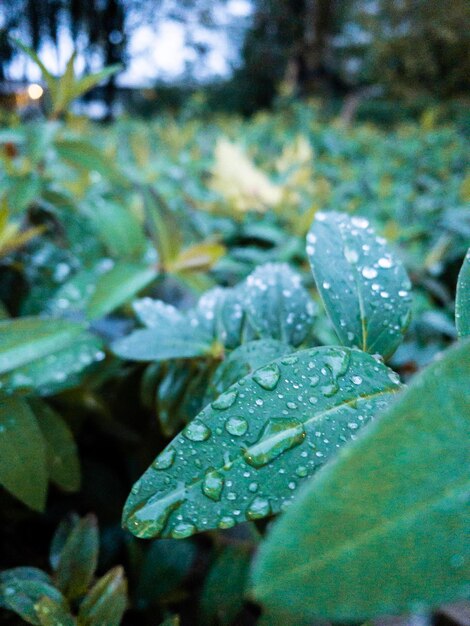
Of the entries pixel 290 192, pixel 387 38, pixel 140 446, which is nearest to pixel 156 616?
pixel 140 446

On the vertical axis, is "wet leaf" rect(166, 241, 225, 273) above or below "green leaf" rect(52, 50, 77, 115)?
below

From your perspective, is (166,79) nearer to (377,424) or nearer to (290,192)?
(290,192)

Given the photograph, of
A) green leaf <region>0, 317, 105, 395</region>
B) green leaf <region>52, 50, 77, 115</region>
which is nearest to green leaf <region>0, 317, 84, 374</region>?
green leaf <region>0, 317, 105, 395</region>

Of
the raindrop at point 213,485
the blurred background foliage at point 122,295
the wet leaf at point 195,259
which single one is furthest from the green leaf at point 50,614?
the wet leaf at point 195,259

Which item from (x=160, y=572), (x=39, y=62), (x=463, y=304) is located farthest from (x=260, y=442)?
(x=39, y=62)

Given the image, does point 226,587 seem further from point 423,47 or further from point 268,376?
point 423,47

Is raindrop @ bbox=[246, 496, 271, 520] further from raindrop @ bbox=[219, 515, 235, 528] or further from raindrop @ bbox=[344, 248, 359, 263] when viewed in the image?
raindrop @ bbox=[344, 248, 359, 263]
